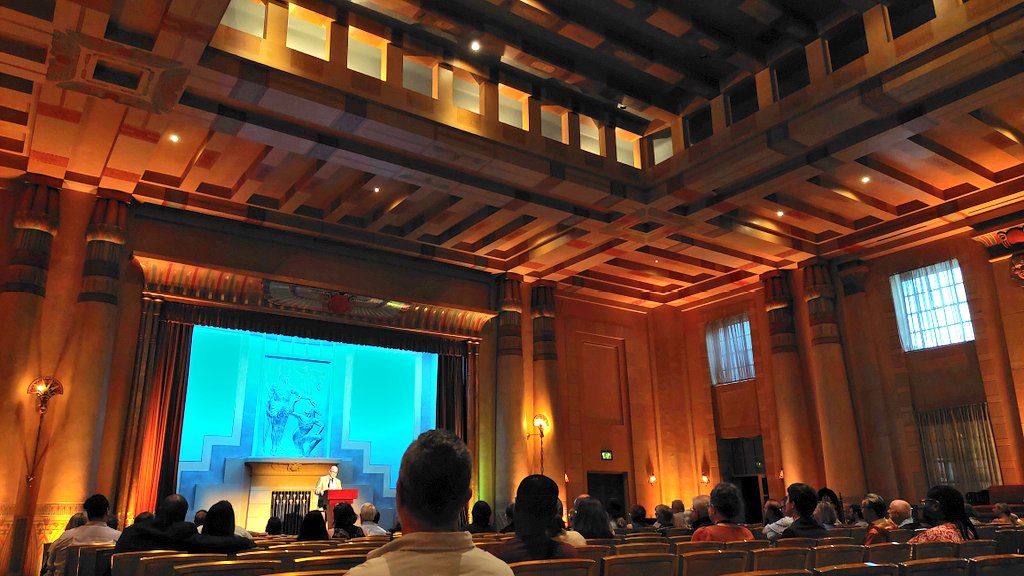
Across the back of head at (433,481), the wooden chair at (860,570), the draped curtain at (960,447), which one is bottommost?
the wooden chair at (860,570)

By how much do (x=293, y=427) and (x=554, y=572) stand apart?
14.3m

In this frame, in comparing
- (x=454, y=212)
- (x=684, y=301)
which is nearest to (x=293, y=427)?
(x=454, y=212)

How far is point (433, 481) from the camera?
1.93 m

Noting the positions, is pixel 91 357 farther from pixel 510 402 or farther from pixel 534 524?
pixel 534 524

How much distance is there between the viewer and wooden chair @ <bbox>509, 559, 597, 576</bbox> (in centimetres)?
287

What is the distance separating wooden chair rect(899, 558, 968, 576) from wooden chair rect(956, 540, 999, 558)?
96 centimetres

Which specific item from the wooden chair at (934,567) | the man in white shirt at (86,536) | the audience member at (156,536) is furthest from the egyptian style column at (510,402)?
the wooden chair at (934,567)

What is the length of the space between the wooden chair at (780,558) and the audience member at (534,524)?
4.21ft

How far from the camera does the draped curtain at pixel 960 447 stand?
13.3 meters

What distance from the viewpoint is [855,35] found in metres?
10.9

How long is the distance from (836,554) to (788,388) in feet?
39.2

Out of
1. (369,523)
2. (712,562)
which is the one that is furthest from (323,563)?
(369,523)

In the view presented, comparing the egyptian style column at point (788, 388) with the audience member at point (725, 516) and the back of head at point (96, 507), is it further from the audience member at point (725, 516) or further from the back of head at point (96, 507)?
the back of head at point (96, 507)

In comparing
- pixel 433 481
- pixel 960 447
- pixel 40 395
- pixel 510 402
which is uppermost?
pixel 510 402
